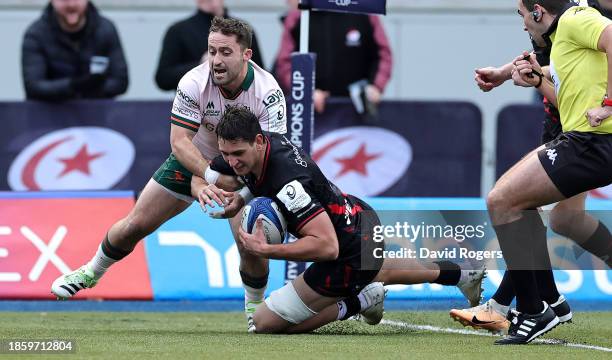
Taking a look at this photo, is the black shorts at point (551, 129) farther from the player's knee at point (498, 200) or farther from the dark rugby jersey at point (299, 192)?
the dark rugby jersey at point (299, 192)

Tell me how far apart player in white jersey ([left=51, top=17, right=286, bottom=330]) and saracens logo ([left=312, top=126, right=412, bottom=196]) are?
160 inches

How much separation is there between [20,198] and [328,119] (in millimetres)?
3280

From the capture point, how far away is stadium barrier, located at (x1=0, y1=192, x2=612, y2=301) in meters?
11.4

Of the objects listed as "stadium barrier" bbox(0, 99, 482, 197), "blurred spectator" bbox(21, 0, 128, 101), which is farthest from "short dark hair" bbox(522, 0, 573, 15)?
"blurred spectator" bbox(21, 0, 128, 101)

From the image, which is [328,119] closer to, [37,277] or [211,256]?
[211,256]

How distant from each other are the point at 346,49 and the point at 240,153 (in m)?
5.73

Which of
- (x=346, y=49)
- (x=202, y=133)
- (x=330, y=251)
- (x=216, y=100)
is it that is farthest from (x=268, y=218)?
(x=346, y=49)

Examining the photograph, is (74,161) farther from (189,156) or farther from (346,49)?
(189,156)

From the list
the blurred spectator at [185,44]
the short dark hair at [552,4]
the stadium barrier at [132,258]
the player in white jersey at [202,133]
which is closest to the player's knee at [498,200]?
the short dark hair at [552,4]

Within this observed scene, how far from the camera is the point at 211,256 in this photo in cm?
1163

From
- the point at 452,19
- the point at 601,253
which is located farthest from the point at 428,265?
the point at 452,19

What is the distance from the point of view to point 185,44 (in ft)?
44.9

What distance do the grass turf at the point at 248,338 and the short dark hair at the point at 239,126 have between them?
1.22 meters

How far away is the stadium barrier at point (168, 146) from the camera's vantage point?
44.3ft
